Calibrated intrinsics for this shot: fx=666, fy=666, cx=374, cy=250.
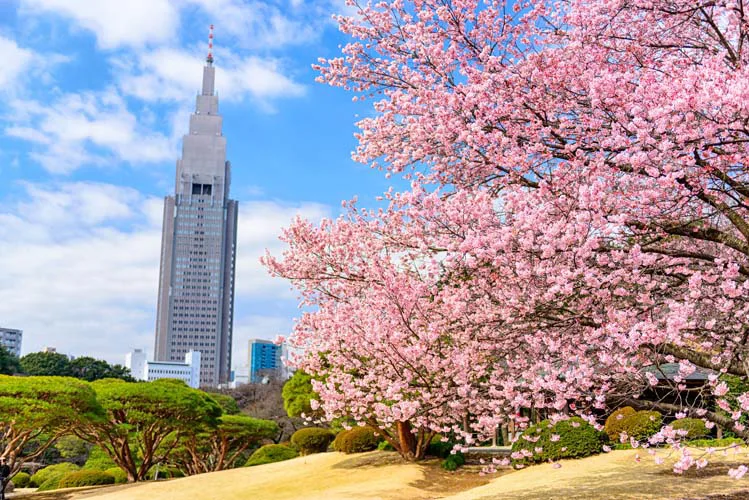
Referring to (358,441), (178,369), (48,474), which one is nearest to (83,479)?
(48,474)

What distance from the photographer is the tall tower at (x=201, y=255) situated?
113 meters

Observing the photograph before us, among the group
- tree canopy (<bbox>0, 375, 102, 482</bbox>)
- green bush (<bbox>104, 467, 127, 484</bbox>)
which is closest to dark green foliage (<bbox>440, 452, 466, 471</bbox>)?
tree canopy (<bbox>0, 375, 102, 482</bbox>)

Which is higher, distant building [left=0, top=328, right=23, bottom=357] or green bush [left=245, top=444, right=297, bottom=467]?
distant building [left=0, top=328, right=23, bottom=357]

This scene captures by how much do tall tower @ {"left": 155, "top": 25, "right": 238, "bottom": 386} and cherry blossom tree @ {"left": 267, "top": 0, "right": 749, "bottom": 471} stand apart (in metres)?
108

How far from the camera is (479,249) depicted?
615cm

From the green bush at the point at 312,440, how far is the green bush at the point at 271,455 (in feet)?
3.08

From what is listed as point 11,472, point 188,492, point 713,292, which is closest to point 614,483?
point 713,292

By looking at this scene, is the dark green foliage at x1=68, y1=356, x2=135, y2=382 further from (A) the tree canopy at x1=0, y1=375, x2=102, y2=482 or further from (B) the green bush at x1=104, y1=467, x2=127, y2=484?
(A) the tree canopy at x1=0, y1=375, x2=102, y2=482

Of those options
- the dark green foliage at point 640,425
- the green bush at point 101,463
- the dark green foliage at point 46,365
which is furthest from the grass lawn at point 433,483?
the dark green foliage at point 46,365

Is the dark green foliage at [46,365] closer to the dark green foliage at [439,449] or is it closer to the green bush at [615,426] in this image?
the dark green foliage at [439,449]

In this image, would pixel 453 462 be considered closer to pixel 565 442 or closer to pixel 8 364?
pixel 565 442

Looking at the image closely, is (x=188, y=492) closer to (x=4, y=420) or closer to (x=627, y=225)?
(x=4, y=420)

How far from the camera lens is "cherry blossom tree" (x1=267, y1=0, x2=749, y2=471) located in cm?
577

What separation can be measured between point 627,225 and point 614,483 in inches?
270
